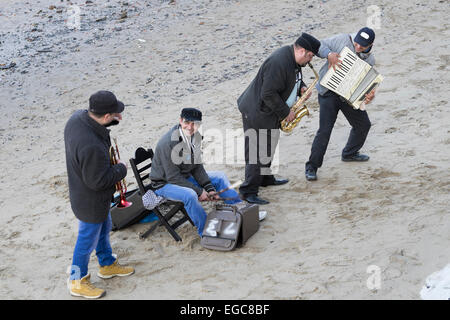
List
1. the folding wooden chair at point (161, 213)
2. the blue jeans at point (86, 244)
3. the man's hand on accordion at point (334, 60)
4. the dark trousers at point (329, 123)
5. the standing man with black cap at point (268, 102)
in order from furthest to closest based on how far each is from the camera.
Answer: the dark trousers at point (329, 123), the man's hand on accordion at point (334, 60), the standing man with black cap at point (268, 102), the folding wooden chair at point (161, 213), the blue jeans at point (86, 244)

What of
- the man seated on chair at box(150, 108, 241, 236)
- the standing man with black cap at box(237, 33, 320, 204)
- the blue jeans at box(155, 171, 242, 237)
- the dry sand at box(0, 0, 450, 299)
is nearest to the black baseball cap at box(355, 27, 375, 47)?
the standing man with black cap at box(237, 33, 320, 204)

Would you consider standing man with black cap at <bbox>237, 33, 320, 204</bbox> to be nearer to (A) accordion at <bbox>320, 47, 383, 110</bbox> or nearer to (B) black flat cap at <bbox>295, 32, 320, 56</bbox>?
(B) black flat cap at <bbox>295, 32, 320, 56</bbox>

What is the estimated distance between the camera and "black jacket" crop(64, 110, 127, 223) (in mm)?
4441

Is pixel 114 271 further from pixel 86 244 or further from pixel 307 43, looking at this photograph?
pixel 307 43

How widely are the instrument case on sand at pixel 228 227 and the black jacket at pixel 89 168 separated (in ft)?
3.70

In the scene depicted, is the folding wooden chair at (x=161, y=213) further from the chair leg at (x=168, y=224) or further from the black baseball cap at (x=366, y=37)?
the black baseball cap at (x=366, y=37)

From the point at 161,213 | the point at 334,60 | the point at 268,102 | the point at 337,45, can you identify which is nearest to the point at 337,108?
the point at 334,60

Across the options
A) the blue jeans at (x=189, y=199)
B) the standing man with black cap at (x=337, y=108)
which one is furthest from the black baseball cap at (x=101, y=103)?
the standing man with black cap at (x=337, y=108)

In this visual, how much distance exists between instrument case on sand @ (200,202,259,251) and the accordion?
1.76 metres

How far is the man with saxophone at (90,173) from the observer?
4457 millimetres

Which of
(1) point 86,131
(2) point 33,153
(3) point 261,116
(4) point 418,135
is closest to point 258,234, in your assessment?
(3) point 261,116

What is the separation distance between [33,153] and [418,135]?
5.71m

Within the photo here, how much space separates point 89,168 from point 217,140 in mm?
3684

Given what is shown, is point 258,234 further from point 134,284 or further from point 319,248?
point 134,284
